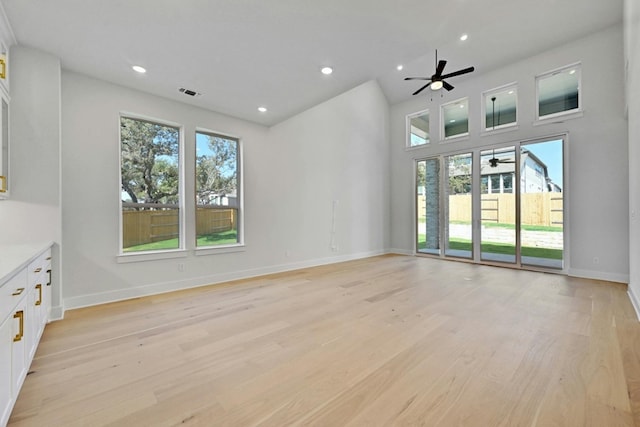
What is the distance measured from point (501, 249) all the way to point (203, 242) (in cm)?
681

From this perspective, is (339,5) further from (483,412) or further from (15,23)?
(483,412)

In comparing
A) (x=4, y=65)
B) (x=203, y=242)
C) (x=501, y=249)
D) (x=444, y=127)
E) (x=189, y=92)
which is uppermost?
(x=444, y=127)

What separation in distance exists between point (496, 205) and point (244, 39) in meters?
6.05

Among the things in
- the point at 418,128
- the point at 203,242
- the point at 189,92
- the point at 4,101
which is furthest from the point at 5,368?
the point at 418,128

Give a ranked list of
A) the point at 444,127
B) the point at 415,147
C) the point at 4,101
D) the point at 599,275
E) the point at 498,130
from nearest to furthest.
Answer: the point at 4,101, the point at 599,275, the point at 498,130, the point at 444,127, the point at 415,147

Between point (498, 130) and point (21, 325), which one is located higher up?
point (498, 130)

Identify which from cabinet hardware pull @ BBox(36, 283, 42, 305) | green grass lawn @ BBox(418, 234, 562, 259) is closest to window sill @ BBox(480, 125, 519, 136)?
green grass lawn @ BBox(418, 234, 562, 259)

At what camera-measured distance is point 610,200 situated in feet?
15.8

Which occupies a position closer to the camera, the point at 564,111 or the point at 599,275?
the point at 599,275

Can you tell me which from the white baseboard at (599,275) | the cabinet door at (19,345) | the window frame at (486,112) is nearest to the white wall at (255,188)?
the cabinet door at (19,345)

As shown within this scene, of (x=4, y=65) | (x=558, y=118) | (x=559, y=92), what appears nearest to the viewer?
(x=4, y=65)

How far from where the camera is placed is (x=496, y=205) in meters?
6.21

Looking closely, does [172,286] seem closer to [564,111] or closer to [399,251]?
[399,251]

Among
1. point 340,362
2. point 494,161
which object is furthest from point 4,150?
point 494,161
